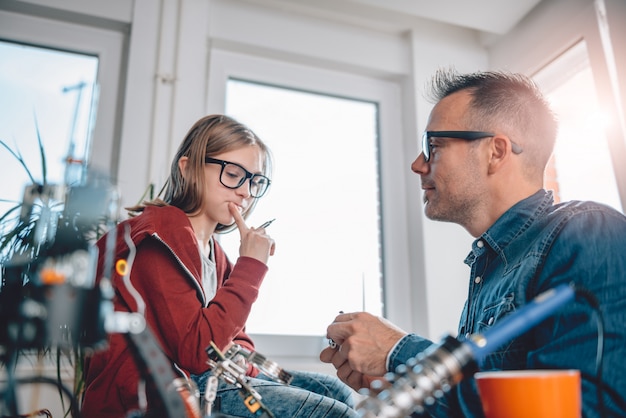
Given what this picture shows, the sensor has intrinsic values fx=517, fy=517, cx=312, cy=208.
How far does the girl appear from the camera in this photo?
105 centimetres

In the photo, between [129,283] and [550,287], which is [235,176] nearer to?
[550,287]

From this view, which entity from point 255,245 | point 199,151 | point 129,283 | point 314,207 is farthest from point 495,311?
point 314,207

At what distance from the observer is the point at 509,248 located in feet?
3.48

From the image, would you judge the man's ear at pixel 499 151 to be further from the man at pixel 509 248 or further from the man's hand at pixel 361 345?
the man's hand at pixel 361 345

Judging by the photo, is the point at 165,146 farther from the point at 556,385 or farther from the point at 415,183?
the point at 556,385

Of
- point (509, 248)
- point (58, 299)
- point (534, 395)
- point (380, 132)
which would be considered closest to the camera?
point (58, 299)

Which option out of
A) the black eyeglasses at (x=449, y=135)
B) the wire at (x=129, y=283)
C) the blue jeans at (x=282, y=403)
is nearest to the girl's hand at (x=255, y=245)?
the blue jeans at (x=282, y=403)

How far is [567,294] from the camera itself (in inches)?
20.6

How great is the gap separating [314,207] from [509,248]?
1373mm

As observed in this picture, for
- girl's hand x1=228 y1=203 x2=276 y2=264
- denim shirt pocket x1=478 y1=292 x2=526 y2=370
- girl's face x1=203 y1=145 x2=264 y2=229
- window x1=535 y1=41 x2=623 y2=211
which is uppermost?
window x1=535 y1=41 x2=623 y2=211

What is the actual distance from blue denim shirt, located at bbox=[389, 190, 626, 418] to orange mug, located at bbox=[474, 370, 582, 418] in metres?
0.16

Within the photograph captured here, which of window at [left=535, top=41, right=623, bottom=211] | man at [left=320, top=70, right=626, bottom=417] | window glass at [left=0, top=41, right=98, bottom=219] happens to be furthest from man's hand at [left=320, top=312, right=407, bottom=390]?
window at [left=535, top=41, right=623, bottom=211]

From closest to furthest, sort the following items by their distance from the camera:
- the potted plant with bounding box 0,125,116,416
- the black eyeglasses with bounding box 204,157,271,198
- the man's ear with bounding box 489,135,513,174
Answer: the potted plant with bounding box 0,125,116,416
the man's ear with bounding box 489,135,513,174
the black eyeglasses with bounding box 204,157,271,198

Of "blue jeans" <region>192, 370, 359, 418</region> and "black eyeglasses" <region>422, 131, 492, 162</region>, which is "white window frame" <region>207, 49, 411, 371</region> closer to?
"blue jeans" <region>192, 370, 359, 418</region>
